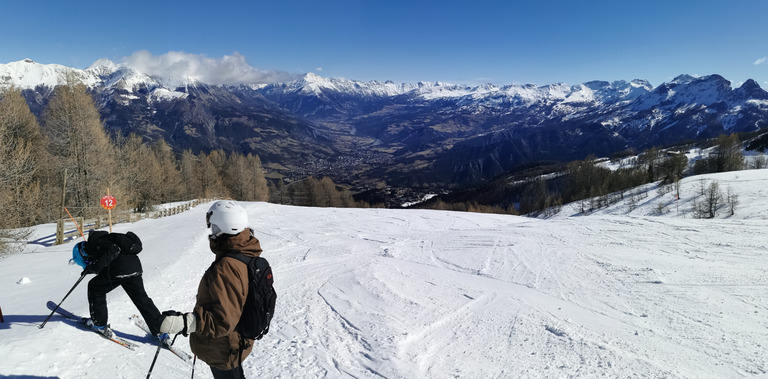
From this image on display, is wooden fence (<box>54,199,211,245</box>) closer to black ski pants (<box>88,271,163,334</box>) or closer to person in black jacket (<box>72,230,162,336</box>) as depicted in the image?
black ski pants (<box>88,271,163,334</box>)

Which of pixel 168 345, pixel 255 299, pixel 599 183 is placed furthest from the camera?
pixel 599 183

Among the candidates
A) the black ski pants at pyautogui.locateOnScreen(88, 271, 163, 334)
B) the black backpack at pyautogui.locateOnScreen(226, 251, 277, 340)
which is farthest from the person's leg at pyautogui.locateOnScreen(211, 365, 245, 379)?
the black ski pants at pyautogui.locateOnScreen(88, 271, 163, 334)

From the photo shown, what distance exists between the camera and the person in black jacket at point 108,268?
17.4ft

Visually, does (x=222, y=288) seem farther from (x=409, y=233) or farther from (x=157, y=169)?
(x=157, y=169)

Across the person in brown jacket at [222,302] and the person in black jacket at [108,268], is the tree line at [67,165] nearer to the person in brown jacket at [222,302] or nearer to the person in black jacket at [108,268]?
the person in black jacket at [108,268]

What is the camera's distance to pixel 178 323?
2939 mm

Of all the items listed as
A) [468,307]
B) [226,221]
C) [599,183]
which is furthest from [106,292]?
[599,183]

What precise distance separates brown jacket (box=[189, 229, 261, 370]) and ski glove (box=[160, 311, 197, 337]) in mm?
49

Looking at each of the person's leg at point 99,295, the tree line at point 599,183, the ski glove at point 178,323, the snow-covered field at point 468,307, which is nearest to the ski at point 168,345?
the snow-covered field at point 468,307

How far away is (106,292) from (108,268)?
0.45 m

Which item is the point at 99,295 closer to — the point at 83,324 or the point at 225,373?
the point at 83,324

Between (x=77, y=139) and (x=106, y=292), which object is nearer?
(x=106, y=292)

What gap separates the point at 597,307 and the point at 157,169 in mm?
58007

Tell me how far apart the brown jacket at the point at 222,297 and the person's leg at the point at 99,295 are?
11.1ft
